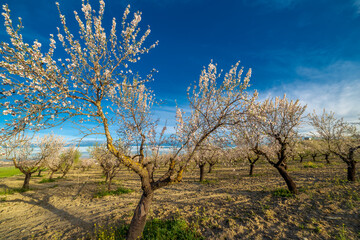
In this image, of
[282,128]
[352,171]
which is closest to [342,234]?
[282,128]

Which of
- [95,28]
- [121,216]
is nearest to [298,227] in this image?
[121,216]

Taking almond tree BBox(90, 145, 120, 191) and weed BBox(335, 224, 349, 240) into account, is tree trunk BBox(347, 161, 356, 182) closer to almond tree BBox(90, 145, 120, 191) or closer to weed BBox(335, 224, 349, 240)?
weed BBox(335, 224, 349, 240)

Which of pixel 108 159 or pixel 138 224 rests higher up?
pixel 108 159

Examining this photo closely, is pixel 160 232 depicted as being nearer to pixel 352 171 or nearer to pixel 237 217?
pixel 237 217

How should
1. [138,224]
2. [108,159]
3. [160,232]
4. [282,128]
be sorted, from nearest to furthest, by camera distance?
[138,224], [160,232], [282,128], [108,159]

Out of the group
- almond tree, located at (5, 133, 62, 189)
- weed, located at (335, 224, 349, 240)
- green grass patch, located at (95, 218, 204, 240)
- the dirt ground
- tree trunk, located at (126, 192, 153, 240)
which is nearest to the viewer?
weed, located at (335, 224, 349, 240)

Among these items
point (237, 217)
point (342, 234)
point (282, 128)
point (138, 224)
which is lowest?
point (237, 217)

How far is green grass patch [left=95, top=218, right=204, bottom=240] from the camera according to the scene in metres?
6.62

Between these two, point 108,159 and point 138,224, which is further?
point 108,159

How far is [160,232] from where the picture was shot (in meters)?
6.94

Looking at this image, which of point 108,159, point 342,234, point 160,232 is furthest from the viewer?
point 108,159

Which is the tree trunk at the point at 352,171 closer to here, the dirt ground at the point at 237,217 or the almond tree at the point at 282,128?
the dirt ground at the point at 237,217

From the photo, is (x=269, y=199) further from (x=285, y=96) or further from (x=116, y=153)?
A: (x=116, y=153)

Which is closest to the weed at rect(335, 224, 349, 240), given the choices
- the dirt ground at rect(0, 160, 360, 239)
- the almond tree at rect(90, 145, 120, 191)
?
the dirt ground at rect(0, 160, 360, 239)
